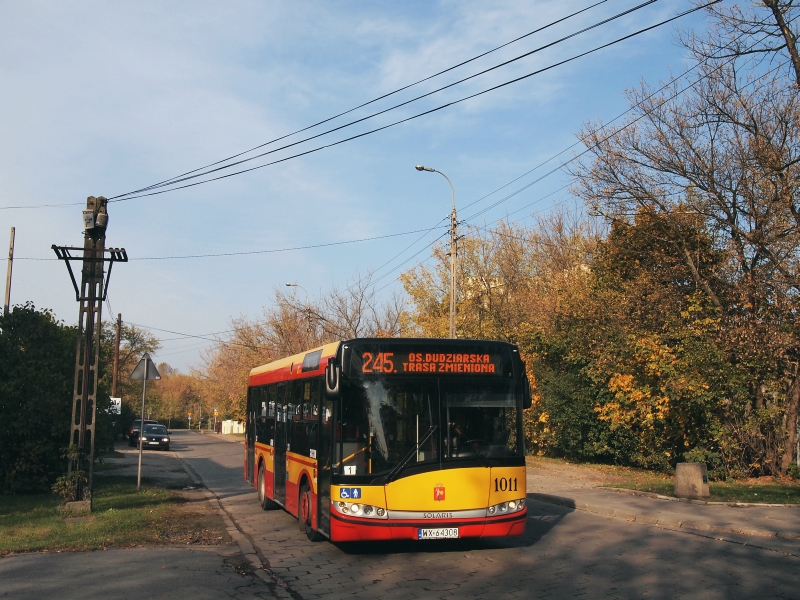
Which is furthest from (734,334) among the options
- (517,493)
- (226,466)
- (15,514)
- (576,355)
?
(226,466)

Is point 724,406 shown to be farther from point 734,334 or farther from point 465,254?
A: point 465,254

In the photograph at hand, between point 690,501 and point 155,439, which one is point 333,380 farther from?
point 155,439

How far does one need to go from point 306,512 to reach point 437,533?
2631mm

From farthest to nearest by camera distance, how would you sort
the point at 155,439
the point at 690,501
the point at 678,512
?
the point at 155,439
the point at 690,501
the point at 678,512

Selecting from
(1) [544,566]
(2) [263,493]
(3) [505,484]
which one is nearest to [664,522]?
(1) [544,566]

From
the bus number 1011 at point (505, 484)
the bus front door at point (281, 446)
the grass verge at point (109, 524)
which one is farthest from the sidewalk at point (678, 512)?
the grass verge at point (109, 524)

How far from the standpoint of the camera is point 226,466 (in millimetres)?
28938

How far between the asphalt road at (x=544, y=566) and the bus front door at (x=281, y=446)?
87cm

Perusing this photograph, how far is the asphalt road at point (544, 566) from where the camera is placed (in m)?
7.64

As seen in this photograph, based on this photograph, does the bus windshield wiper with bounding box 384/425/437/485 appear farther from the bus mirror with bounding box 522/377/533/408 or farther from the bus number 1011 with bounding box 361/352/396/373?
the bus mirror with bounding box 522/377/533/408

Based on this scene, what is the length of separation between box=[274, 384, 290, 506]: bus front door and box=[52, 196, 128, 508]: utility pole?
316 cm

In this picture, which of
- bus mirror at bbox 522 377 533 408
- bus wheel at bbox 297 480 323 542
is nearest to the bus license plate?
bus mirror at bbox 522 377 533 408

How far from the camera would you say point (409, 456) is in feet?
29.7

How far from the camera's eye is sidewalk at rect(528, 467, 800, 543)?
1098cm
